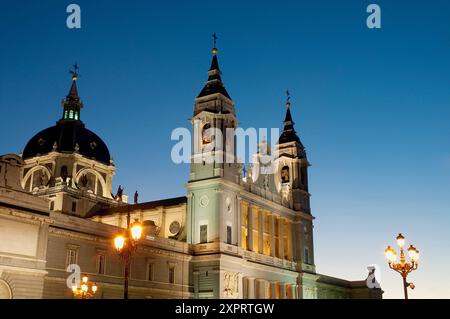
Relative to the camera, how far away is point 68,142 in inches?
3221

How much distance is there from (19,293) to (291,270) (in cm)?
4006

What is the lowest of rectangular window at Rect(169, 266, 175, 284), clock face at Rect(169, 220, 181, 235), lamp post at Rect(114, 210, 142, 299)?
lamp post at Rect(114, 210, 142, 299)

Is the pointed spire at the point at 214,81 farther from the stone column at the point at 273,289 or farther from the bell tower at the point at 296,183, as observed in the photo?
the stone column at the point at 273,289

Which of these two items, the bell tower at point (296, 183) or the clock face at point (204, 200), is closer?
the clock face at point (204, 200)

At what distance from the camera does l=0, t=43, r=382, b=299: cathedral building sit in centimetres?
3719

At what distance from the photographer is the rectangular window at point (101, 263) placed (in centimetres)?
4558

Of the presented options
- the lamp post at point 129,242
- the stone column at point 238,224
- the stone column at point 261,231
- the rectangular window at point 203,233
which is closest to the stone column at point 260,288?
the stone column at point 261,231

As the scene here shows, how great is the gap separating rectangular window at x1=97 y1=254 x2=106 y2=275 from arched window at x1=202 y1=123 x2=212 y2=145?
755 inches

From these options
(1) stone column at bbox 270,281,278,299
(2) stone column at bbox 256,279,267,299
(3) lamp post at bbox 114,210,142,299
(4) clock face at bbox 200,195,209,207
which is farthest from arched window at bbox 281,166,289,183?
(3) lamp post at bbox 114,210,142,299

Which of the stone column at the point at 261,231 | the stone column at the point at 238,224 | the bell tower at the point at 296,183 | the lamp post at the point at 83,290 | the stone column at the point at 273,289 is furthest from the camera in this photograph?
the bell tower at the point at 296,183

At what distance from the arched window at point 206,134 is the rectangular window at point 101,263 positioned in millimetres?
19167

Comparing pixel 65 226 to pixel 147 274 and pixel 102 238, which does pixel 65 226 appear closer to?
pixel 102 238

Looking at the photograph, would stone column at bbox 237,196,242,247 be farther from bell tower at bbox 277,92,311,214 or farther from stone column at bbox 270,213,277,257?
bell tower at bbox 277,92,311,214

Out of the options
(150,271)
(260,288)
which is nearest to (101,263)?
(150,271)
